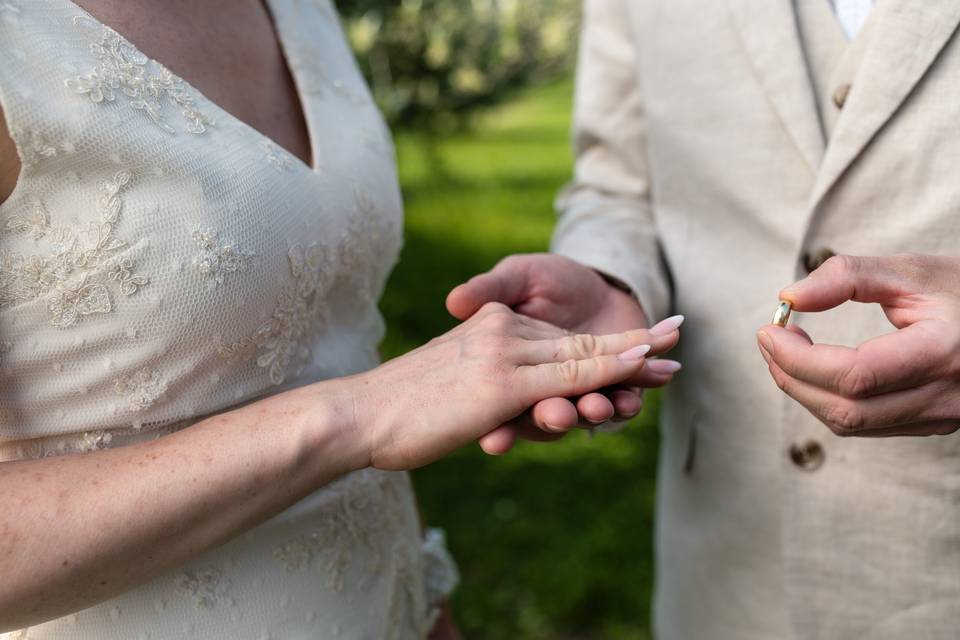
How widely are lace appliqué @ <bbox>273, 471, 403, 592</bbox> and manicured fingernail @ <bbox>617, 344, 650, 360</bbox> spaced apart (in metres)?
0.58

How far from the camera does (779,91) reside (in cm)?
171

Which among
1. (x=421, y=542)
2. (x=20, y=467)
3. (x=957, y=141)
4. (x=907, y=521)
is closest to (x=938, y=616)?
(x=907, y=521)

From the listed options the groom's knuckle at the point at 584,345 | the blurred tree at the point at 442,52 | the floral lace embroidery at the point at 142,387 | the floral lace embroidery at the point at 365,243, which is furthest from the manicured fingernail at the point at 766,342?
the blurred tree at the point at 442,52

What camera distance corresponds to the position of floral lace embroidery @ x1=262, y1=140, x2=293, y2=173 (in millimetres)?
1439

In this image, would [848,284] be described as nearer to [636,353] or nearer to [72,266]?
[636,353]

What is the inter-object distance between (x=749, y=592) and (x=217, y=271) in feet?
4.42

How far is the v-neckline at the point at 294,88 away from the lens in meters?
1.33

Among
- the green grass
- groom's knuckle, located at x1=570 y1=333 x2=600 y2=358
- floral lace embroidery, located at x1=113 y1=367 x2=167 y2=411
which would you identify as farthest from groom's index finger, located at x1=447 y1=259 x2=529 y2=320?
the green grass

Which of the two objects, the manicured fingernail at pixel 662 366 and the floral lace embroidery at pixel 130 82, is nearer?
the floral lace embroidery at pixel 130 82

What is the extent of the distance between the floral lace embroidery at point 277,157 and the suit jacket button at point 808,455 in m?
1.15

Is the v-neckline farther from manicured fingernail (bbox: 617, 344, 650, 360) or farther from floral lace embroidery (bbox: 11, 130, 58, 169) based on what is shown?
manicured fingernail (bbox: 617, 344, 650, 360)

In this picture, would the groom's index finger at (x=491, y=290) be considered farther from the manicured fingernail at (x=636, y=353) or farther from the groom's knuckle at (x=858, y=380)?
the groom's knuckle at (x=858, y=380)

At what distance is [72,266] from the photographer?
123 cm

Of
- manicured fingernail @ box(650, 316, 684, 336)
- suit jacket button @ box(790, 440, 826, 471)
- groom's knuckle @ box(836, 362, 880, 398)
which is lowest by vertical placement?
suit jacket button @ box(790, 440, 826, 471)
